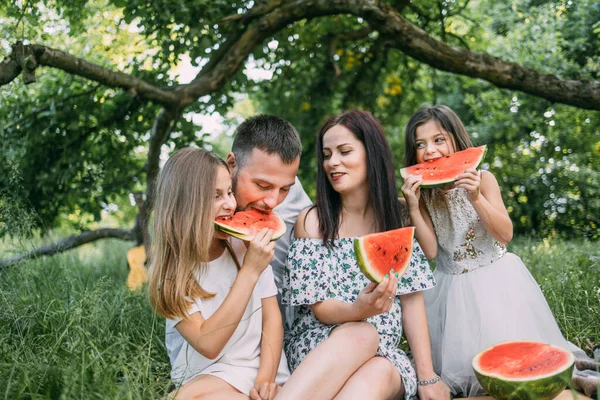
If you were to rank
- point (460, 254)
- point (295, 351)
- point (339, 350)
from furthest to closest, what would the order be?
1. point (460, 254)
2. point (295, 351)
3. point (339, 350)

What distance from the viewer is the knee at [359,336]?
2.88m

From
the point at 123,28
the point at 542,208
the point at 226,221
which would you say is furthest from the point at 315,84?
the point at 226,221

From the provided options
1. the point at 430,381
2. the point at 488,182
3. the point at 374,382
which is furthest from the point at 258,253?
the point at 488,182

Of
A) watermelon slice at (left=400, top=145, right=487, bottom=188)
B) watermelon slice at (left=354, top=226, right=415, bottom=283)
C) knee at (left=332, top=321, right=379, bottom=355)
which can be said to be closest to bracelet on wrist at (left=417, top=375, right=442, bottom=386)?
knee at (left=332, top=321, right=379, bottom=355)

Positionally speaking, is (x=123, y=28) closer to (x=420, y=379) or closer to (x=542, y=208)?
(x=420, y=379)

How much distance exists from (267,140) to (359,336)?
1298 mm

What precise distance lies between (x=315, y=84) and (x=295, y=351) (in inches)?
209

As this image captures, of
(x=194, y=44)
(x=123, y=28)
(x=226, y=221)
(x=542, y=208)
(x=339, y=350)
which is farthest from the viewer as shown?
(x=542, y=208)

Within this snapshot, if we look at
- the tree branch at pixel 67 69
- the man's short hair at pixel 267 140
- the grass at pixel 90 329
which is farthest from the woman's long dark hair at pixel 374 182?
the tree branch at pixel 67 69

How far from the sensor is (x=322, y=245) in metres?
3.35

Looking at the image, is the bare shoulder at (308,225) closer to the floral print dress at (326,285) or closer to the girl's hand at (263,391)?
A: the floral print dress at (326,285)

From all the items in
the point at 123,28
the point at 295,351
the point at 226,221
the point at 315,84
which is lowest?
the point at 295,351

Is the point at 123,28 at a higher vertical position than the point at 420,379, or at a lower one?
higher

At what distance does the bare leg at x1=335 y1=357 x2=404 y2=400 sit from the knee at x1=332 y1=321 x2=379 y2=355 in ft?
0.25
